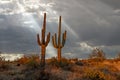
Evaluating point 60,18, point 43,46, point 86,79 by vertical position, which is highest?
point 60,18

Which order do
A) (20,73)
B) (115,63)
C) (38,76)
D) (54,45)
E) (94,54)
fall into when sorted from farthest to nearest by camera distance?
(94,54) < (115,63) < (54,45) < (20,73) < (38,76)

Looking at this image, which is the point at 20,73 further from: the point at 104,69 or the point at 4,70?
the point at 104,69

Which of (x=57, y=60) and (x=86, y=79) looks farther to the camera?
(x=57, y=60)

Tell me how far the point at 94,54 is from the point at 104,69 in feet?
51.7

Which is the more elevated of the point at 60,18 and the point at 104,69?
the point at 60,18

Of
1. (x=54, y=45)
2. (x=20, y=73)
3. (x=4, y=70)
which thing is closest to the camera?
(x=20, y=73)

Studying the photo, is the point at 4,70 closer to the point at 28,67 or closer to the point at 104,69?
the point at 28,67

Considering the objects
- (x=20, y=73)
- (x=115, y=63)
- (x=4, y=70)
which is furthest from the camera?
(x=115, y=63)

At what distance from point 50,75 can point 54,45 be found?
693 centimetres

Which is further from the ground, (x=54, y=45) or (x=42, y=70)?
(x=54, y=45)

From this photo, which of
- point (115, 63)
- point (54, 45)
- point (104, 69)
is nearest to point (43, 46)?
point (54, 45)

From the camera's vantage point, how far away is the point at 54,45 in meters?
32.3

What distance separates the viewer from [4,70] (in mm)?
29891

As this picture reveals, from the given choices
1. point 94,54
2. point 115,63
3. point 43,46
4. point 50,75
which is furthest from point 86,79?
point 94,54
